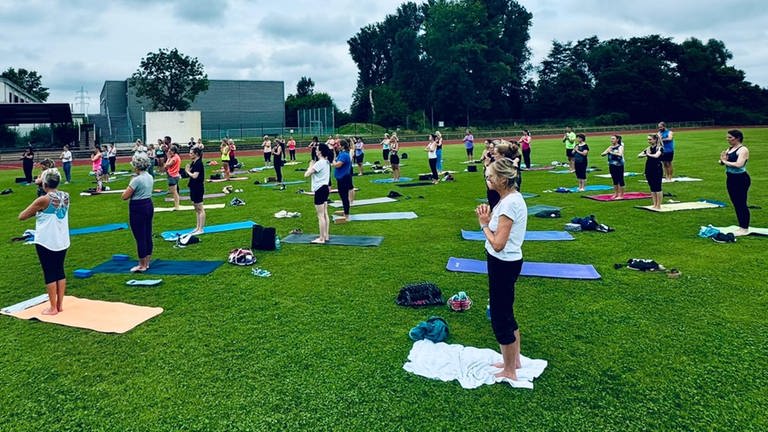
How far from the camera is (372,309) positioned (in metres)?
6.90

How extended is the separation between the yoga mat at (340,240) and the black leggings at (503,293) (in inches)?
234

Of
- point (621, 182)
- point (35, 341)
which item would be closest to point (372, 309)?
point (35, 341)

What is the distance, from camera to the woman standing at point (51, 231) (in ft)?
22.0

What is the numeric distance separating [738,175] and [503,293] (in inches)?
331

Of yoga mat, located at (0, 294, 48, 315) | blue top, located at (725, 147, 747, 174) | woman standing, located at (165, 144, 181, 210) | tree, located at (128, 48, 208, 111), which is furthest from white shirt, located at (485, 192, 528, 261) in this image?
tree, located at (128, 48, 208, 111)

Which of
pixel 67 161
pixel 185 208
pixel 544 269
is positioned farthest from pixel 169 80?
pixel 544 269

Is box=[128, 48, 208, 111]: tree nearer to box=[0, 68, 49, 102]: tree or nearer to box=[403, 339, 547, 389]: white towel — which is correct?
box=[0, 68, 49, 102]: tree

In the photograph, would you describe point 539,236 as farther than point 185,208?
No

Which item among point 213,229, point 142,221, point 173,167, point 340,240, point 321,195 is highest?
point 173,167

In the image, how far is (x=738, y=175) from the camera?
10.3 meters

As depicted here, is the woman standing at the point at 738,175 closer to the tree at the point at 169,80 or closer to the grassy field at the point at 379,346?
the grassy field at the point at 379,346

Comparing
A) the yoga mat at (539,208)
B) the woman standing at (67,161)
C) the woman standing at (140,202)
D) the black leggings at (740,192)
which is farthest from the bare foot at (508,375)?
the woman standing at (67,161)

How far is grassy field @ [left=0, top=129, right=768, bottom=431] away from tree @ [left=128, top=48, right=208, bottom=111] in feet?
157

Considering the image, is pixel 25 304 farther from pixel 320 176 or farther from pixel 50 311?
pixel 320 176
